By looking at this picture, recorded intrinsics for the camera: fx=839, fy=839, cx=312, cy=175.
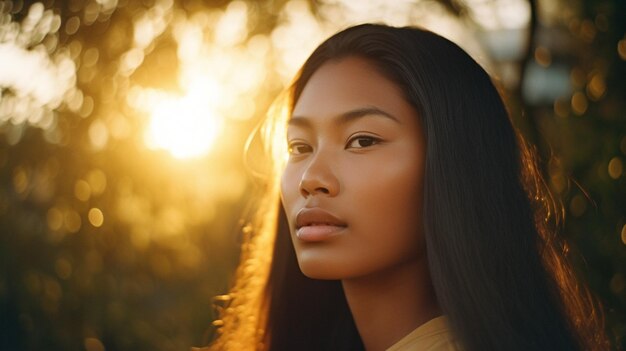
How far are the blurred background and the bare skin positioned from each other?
1.39 meters

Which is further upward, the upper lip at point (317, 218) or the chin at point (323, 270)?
the upper lip at point (317, 218)

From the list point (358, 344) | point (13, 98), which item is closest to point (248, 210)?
point (358, 344)

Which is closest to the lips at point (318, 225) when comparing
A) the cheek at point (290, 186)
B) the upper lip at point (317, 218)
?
the upper lip at point (317, 218)

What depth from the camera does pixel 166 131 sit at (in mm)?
4355

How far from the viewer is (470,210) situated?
Result: 196 cm

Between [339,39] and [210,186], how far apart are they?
9.85ft

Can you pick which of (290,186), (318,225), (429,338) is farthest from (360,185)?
(429,338)

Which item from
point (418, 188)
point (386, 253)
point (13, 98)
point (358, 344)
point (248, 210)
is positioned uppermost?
point (13, 98)

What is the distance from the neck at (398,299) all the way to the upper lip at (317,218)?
0.21m

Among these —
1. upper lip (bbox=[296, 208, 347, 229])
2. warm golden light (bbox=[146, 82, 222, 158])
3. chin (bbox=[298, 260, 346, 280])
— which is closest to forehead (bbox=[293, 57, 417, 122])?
upper lip (bbox=[296, 208, 347, 229])

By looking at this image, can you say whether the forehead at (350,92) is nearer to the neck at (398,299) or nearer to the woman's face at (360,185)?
the woman's face at (360,185)

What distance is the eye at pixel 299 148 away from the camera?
86.7 inches

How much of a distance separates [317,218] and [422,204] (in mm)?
259

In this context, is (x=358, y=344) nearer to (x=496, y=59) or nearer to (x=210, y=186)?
(x=496, y=59)
